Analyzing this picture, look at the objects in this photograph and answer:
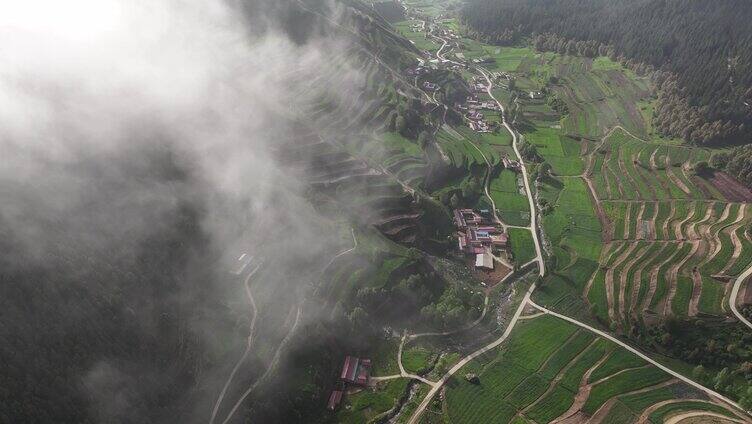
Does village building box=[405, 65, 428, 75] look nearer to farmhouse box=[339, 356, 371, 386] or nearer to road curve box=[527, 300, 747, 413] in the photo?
road curve box=[527, 300, 747, 413]

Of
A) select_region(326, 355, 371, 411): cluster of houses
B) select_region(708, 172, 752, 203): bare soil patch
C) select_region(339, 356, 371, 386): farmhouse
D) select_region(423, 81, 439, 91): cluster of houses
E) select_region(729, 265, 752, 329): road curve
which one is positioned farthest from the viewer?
select_region(423, 81, 439, 91): cluster of houses

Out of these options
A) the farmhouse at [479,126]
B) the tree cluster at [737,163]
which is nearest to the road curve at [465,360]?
the farmhouse at [479,126]

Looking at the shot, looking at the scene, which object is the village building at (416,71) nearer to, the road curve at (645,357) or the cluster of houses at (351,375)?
the road curve at (645,357)

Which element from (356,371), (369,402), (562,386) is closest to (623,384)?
(562,386)

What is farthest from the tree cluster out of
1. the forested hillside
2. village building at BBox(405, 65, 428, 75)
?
village building at BBox(405, 65, 428, 75)

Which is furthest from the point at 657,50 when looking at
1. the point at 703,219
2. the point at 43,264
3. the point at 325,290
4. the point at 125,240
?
the point at 43,264

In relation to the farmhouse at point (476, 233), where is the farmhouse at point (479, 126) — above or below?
above
